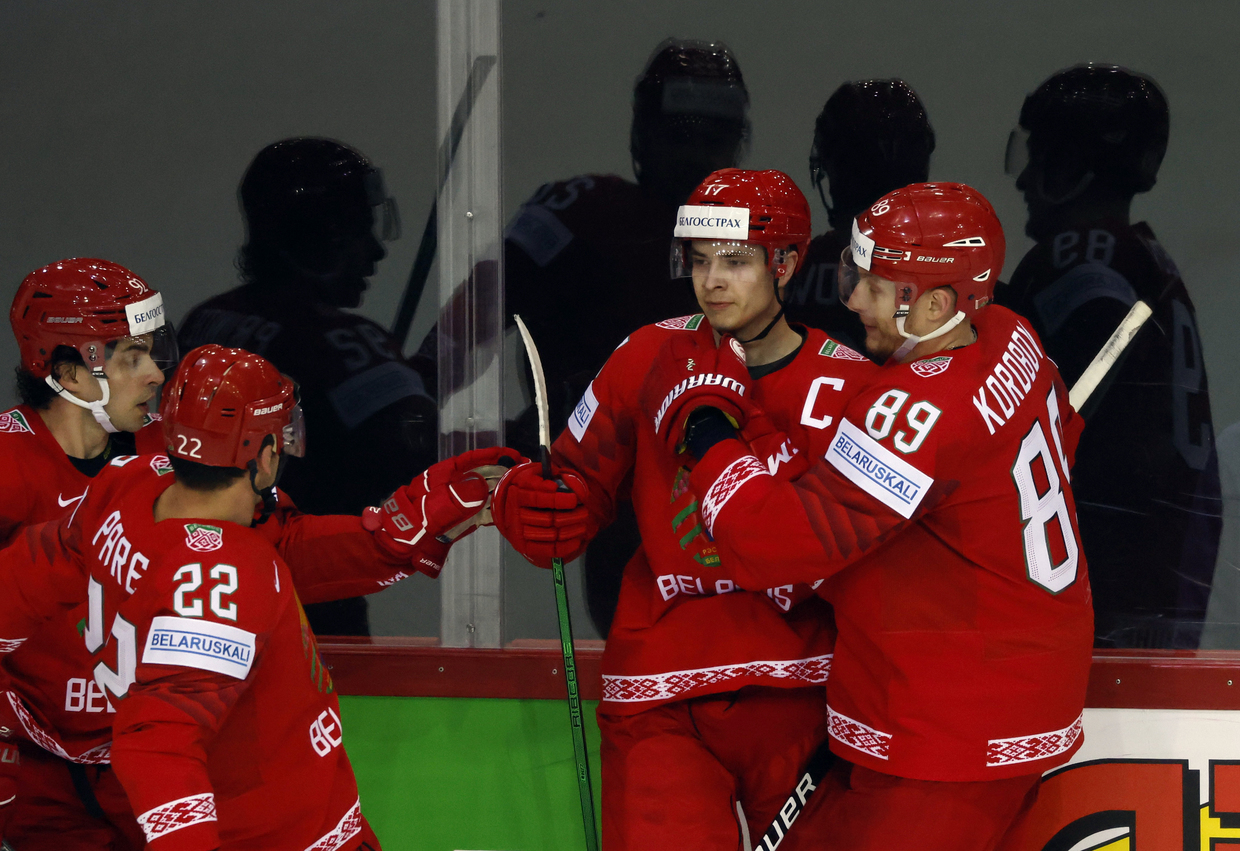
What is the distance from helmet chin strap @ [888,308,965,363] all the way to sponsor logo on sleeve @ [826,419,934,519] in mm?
238

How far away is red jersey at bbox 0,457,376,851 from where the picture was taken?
1754 mm

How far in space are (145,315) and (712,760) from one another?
4.80 feet

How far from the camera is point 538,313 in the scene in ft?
9.59

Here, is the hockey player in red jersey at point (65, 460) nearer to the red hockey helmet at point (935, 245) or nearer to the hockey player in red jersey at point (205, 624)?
the hockey player in red jersey at point (205, 624)

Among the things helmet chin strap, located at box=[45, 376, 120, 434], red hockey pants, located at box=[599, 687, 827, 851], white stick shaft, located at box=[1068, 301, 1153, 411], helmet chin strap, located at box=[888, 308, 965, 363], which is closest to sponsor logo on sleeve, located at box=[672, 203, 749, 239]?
helmet chin strap, located at box=[888, 308, 965, 363]

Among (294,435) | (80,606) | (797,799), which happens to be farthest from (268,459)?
(797,799)

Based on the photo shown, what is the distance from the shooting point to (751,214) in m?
2.21

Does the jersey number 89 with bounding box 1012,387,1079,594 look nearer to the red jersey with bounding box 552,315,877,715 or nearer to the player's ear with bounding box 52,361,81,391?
the red jersey with bounding box 552,315,877,715

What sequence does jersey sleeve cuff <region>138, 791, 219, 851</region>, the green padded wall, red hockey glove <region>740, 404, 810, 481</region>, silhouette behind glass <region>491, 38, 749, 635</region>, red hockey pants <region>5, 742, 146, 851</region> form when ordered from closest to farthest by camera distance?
1. jersey sleeve cuff <region>138, 791, 219, 851</region>
2. red hockey glove <region>740, 404, 810, 481</region>
3. red hockey pants <region>5, 742, 146, 851</region>
4. the green padded wall
5. silhouette behind glass <region>491, 38, 749, 635</region>

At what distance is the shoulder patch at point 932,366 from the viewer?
1.99 metres

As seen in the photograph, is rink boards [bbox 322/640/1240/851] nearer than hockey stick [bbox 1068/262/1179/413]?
No

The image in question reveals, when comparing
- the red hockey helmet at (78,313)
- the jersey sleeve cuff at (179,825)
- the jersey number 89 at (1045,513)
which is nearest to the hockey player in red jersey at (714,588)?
the jersey number 89 at (1045,513)

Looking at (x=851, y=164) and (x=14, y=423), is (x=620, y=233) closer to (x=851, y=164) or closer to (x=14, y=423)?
(x=851, y=164)

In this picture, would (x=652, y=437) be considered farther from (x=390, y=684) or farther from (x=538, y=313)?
(x=390, y=684)
